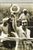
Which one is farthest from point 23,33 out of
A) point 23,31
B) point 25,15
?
point 25,15

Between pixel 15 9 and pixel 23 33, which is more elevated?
pixel 15 9

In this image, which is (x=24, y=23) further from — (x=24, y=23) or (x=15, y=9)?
(x=15, y=9)

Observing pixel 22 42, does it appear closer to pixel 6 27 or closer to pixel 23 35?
pixel 23 35

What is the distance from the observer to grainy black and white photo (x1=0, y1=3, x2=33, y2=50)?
3.60ft

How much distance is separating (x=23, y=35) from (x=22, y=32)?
0.09 ft

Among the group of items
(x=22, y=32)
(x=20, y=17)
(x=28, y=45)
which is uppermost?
(x=20, y=17)

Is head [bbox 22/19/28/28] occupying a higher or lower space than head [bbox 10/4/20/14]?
lower

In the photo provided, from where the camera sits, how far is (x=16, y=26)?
1.12 metres

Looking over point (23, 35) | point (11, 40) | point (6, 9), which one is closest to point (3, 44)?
point (11, 40)

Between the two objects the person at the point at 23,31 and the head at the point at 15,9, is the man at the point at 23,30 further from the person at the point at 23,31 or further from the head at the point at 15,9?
the head at the point at 15,9

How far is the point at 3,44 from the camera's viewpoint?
1.10 meters

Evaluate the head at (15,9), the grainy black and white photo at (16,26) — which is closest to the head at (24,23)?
the grainy black and white photo at (16,26)

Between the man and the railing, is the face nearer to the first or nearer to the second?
the man

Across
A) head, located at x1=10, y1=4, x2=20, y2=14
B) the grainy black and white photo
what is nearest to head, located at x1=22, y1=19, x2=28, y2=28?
the grainy black and white photo
